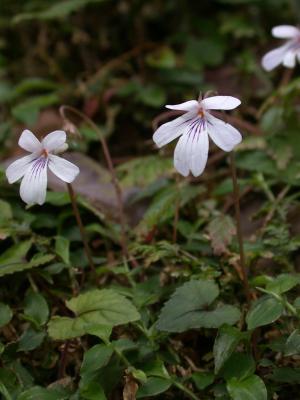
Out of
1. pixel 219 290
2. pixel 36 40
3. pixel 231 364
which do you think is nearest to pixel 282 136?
pixel 219 290

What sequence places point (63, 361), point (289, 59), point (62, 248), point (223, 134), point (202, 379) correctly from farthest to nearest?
point (289, 59), point (62, 248), point (63, 361), point (202, 379), point (223, 134)

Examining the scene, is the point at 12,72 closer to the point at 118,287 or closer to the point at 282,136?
the point at 282,136

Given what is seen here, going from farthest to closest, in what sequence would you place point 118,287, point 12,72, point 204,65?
1. point 12,72
2. point 204,65
3. point 118,287

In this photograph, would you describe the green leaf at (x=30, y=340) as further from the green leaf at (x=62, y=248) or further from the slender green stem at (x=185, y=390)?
the slender green stem at (x=185, y=390)

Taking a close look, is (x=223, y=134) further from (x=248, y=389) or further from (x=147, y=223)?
(x=147, y=223)

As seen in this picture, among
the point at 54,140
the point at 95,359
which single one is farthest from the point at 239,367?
the point at 54,140

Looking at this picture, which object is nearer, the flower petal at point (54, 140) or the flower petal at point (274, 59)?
the flower petal at point (54, 140)

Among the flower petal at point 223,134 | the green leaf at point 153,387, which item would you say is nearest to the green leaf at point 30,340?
the green leaf at point 153,387
